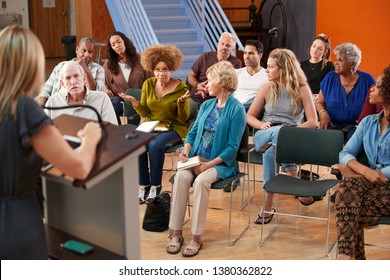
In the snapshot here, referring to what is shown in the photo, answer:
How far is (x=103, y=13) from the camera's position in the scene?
11.3 m

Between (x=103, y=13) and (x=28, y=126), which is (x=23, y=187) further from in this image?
(x=103, y=13)

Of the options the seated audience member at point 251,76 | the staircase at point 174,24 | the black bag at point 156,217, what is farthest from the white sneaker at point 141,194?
the staircase at point 174,24

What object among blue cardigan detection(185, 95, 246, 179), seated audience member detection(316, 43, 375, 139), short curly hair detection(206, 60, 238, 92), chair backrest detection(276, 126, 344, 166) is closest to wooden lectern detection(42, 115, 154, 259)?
blue cardigan detection(185, 95, 246, 179)

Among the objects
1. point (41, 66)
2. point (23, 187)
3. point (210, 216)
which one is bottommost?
point (210, 216)

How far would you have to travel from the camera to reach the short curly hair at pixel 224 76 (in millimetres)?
4719

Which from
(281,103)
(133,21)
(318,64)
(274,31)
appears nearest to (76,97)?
(281,103)

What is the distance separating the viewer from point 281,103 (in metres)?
A: 5.21

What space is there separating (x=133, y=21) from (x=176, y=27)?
3.51 feet

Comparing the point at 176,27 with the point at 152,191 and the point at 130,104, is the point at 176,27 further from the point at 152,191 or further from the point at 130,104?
the point at 152,191

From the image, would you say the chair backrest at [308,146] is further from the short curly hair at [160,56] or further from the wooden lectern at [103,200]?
the wooden lectern at [103,200]

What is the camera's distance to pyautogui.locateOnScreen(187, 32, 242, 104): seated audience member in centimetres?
659

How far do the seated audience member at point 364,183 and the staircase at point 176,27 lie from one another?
5389mm
